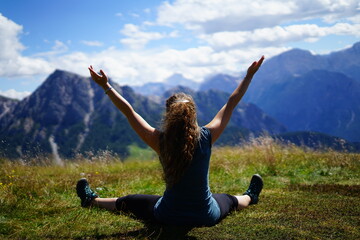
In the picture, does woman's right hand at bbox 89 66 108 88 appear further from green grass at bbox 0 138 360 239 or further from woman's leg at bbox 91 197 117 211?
woman's leg at bbox 91 197 117 211

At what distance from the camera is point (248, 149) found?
14.3 metres

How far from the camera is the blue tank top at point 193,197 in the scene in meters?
4.81

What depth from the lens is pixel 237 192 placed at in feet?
27.1

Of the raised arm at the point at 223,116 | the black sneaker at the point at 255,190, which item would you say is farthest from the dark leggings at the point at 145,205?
the raised arm at the point at 223,116

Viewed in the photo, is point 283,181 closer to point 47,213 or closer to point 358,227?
point 358,227

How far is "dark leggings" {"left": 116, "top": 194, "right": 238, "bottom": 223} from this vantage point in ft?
18.6

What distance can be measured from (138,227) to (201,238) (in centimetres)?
117

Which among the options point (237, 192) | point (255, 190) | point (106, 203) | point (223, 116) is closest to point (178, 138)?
point (223, 116)

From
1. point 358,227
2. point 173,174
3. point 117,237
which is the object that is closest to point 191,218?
point 173,174

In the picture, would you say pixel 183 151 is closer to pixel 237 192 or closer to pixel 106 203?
pixel 106 203

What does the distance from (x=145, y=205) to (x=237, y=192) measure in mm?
3206

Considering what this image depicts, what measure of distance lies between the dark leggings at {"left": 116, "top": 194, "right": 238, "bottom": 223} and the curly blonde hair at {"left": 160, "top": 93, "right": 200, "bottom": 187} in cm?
119

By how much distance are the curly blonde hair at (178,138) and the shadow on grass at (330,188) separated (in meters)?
4.63

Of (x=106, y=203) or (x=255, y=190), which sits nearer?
(x=106, y=203)
